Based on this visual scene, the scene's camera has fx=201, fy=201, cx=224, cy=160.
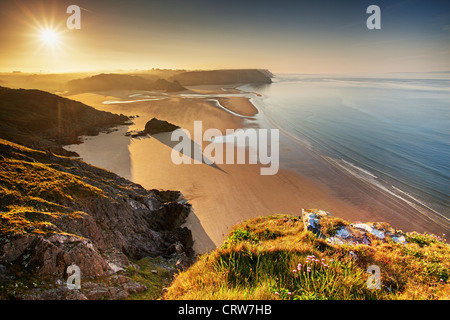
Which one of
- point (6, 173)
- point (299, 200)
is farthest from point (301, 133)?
point (6, 173)

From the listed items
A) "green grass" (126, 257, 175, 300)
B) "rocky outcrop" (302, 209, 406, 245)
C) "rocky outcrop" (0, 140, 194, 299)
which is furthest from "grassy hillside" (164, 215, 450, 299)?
"rocky outcrop" (0, 140, 194, 299)

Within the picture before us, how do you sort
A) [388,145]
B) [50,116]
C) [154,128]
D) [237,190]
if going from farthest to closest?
[154,128], [50,116], [388,145], [237,190]

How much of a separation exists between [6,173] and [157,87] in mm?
104302

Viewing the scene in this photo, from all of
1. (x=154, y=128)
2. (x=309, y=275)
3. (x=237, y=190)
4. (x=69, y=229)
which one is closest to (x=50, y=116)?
(x=154, y=128)

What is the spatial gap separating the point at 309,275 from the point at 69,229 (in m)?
6.40

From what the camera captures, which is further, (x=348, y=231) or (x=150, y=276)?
(x=348, y=231)

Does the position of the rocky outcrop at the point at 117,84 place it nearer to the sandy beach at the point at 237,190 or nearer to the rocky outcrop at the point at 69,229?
the sandy beach at the point at 237,190

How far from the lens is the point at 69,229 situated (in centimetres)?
580

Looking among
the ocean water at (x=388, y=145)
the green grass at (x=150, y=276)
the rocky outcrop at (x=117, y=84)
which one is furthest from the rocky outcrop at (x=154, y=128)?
the rocky outcrop at (x=117, y=84)

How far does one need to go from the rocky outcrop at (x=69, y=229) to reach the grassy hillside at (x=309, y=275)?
2559mm

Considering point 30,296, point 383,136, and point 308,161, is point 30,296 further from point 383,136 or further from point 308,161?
point 383,136

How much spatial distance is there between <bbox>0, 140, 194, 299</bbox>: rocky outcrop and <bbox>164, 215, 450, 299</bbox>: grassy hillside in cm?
256

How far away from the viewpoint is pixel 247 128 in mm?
33031

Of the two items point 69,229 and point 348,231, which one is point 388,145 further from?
point 69,229
